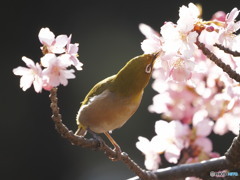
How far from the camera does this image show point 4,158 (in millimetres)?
2562

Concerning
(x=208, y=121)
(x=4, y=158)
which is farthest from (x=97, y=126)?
(x=4, y=158)

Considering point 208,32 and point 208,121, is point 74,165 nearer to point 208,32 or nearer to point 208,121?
point 208,121

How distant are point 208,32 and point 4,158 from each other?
2058 millimetres

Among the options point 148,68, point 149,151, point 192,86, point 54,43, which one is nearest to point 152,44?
point 148,68

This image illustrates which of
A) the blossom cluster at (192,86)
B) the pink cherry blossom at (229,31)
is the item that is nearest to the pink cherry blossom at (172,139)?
the blossom cluster at (192,86)

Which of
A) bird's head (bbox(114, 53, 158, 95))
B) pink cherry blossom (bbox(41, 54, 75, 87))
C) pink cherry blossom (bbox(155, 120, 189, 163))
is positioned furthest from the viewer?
pink cherry blossom (bbox(155, 120, 189, 163))

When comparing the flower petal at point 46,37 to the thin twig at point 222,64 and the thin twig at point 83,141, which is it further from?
the thin twig at point 222,64

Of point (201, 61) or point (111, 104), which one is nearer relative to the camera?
point (111, 104)

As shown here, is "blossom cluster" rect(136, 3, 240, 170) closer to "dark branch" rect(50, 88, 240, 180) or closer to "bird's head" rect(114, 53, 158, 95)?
"bird's head" rect(114, 53, 158, 95)

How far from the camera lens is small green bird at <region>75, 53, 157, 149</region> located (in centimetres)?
87

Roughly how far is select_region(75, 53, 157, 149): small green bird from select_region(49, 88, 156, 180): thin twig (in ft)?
0.21

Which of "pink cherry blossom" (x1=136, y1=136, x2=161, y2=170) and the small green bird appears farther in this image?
"pink cherry blossom" (x1=136, y1=136, x2=161, y2=170)

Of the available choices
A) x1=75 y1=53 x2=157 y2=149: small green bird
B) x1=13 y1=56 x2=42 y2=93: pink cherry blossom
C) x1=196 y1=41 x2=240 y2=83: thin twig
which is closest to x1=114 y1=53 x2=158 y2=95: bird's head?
x1=75 y1=53 x2=157 y2=149: small green bird

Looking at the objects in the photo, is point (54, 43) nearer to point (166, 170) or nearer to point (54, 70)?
point (54, 70)
